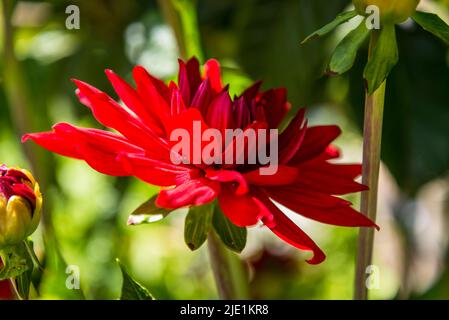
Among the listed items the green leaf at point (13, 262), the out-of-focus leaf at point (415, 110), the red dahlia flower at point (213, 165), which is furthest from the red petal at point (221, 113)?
the out-of-focus leaf at point (415, 110)

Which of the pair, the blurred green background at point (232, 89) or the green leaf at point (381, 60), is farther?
the blurred green background at point (232, 89)

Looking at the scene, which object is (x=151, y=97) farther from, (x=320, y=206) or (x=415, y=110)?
(x=415, y=110)

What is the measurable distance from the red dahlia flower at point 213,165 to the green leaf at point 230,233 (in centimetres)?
2

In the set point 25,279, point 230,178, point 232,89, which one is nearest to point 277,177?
point 230,178

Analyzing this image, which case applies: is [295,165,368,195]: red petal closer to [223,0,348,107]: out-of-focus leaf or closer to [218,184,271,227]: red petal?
[218,184,271,227]: red petal

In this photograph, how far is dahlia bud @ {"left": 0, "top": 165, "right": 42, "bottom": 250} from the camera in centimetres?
35

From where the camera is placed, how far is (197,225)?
380 mm

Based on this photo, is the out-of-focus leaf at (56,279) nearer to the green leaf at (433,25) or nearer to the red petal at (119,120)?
the red petal at (119,120)

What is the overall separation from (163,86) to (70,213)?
48 centimetres

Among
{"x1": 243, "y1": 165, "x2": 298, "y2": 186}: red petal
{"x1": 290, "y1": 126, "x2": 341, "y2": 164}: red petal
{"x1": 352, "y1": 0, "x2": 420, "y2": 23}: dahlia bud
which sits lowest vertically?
{"x1": 243, "y1": 165, "x2": 298, "y2": 186}: red petal

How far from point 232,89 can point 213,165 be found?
209 mm

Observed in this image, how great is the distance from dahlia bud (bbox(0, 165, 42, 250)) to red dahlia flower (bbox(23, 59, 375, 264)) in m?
0.02

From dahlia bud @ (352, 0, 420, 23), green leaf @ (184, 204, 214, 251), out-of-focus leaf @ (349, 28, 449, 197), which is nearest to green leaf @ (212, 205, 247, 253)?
green leaf @ (184, 204, 214, 251)

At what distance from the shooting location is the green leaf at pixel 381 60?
0.35 metres
